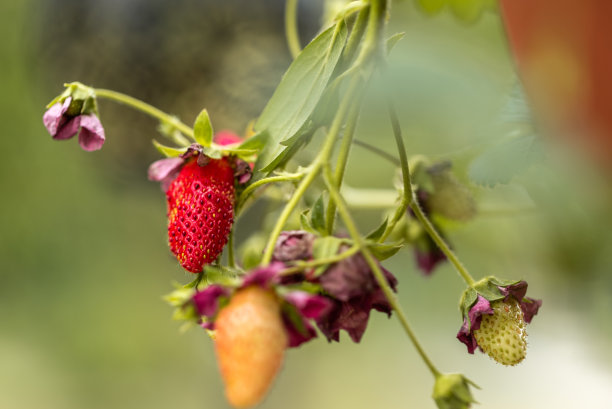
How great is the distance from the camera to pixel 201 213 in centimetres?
38

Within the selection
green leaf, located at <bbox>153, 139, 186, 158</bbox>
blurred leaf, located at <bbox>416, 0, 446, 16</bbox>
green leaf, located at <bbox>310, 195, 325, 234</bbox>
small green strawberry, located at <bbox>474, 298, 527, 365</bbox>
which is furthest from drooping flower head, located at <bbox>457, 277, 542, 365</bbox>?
blurred leaf, located at <bbox>416, 0, 446, 16</bbox>

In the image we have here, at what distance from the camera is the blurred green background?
21.8 inches

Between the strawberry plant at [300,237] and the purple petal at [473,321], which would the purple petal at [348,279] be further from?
the purple petal at [473,321]

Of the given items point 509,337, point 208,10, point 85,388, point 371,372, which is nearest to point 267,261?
point 509,337

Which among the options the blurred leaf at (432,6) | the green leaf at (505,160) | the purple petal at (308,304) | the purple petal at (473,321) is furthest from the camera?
the blurred leaf at (432,6)

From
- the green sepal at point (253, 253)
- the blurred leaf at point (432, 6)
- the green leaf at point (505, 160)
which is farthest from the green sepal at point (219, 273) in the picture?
the blurred leaf at point (432, 6)

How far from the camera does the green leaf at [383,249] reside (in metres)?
0.30

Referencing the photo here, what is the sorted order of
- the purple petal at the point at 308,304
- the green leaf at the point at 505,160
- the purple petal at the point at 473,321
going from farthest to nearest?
the green leaf at the point at 505,160 → the purple petal at the point at 473,321 → the purple petal at the point at 308,304

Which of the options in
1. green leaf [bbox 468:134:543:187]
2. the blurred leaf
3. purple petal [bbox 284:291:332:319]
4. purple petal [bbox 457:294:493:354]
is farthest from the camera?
the blurred leaf

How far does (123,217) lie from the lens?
1858mm

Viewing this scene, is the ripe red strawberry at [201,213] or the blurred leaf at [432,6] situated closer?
the ripe red strawberry at [201,213]

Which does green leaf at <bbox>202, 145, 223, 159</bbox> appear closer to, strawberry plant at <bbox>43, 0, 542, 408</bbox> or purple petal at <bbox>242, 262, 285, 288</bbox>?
strawberry plant at <bbox>43, 0, 542, 408</bbox>

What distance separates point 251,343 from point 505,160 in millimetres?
283

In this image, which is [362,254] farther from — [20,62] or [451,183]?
[20,62]
